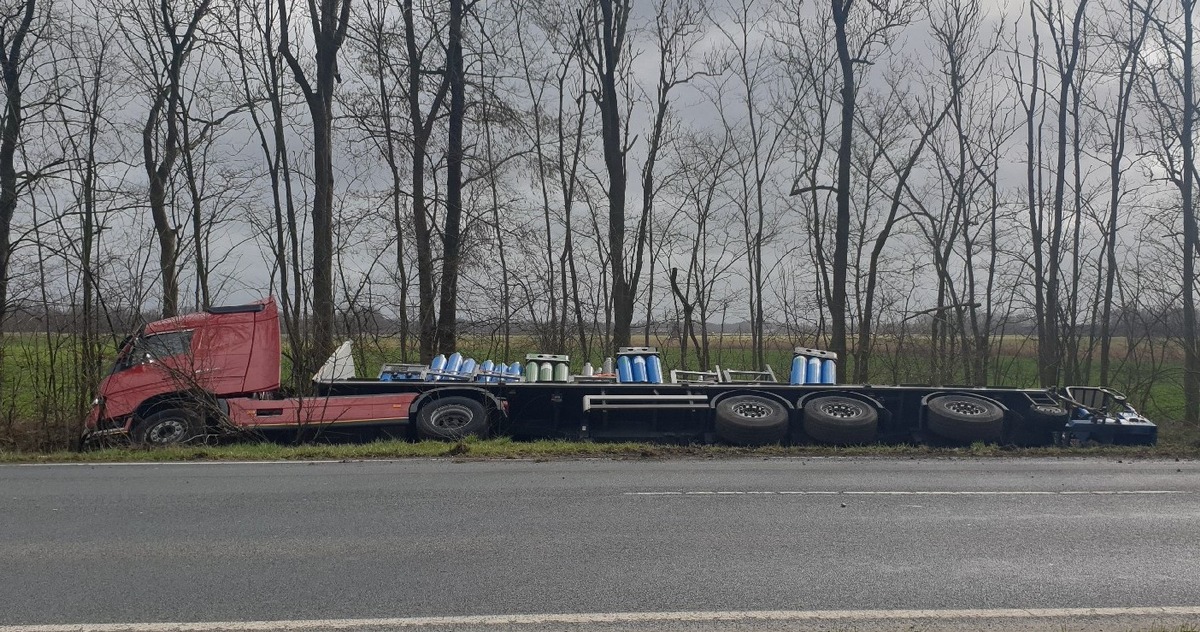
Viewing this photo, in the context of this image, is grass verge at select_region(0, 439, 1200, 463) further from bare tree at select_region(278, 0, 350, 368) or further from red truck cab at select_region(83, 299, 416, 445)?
bare tree at select_region(278, 0, 350, 368)

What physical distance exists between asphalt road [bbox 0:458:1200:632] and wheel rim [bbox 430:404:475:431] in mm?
3325

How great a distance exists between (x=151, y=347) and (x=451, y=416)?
4.66 meters

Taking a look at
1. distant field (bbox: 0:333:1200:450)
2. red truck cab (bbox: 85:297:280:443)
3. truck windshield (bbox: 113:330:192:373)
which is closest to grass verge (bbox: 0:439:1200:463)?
red truck cab (bbox: 85:297:280:443)

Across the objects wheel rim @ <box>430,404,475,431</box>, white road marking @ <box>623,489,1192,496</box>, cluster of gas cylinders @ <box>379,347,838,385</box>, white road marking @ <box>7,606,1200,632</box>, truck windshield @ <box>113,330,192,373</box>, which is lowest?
white road marking @ <box>7,606,1200,632</box>

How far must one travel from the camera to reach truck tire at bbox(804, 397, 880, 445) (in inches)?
556

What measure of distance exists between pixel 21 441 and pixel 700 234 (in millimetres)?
22857

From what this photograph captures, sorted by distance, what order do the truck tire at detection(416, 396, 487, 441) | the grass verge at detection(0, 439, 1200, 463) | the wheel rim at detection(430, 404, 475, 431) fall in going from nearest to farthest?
the grass verge at detection(0, 439, 1200, 463)
the truck tire at detection(416, 396, 487, 441)
the wheel rim at detection(430, 404, 475, 431)

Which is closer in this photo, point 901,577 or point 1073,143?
point 901,577

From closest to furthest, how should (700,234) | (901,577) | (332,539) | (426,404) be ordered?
(901,577), (332,539), (426,404), (700,234)

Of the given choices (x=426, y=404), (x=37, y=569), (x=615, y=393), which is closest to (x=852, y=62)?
(x=615, y=393)

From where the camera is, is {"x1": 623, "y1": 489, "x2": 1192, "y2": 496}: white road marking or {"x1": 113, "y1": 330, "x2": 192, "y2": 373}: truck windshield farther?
{"x1": 113, "y1": 330, "x2": 192, "y2": 373}: truck windshield

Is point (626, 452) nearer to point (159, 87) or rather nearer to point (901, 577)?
point (901, 577)

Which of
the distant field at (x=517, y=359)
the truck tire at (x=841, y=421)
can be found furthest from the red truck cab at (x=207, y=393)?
the truck tire at (x=841, y=421)

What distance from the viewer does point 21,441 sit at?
1478cm
